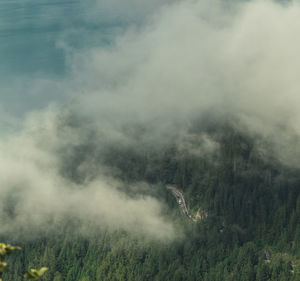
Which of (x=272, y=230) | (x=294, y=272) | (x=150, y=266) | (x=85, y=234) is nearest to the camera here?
(x=294, y=272)

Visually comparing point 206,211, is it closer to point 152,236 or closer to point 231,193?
point 231,193

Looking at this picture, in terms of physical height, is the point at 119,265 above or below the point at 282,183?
below

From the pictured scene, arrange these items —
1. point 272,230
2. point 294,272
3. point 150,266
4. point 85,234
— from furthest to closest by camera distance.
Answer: point 85,234 < point 272,230 < point 150,266 < point 294,272

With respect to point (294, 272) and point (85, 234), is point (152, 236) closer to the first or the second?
point (85, 234)

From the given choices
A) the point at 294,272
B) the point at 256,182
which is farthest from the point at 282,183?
the point at 294,272

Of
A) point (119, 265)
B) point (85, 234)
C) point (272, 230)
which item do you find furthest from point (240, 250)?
point (85, 234)

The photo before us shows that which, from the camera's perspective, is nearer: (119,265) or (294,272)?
(294,272)
